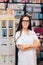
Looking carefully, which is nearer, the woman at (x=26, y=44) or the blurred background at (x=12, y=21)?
the woman at (x=26, y=44)

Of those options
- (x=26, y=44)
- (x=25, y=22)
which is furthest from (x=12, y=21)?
(x=26, y=44)

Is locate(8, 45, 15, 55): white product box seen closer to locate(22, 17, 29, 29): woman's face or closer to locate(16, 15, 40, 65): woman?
locate(16, 15, 40, 65): woman

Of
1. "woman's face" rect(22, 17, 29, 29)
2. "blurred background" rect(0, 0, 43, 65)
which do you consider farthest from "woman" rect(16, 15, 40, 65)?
"blurred background" rect(0, 0, 43, 65)

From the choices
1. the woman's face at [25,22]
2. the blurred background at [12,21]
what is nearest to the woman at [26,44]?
the woman's face at [25,22]

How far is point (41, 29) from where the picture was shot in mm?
2822

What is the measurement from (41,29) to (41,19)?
0.14 metres

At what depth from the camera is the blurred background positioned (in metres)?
2.77

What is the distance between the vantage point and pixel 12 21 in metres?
2.78

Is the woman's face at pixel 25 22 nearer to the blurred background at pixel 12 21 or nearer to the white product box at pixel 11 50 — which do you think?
the blurred background at pixel 12 21

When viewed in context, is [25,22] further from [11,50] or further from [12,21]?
[11,50]

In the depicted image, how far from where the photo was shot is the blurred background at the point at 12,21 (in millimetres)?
2771

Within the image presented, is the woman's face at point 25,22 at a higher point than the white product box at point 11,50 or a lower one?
higher

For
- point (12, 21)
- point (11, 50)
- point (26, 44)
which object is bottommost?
point (11, 50)

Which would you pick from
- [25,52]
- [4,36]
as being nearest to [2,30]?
[4,36]
